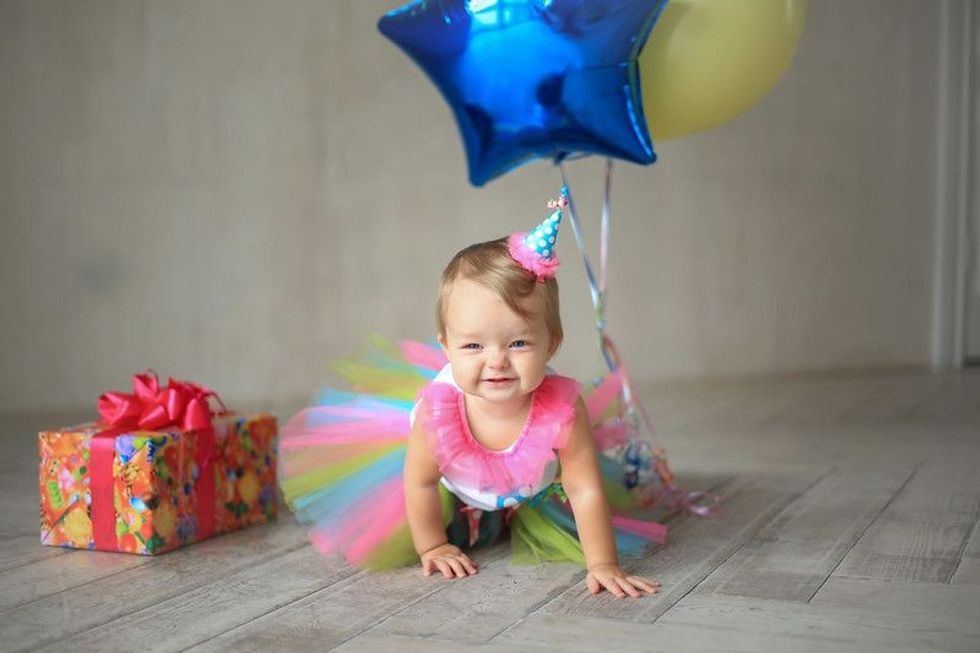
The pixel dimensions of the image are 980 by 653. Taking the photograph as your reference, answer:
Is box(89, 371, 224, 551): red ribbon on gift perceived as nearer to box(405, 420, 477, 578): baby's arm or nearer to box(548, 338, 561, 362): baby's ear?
box(405, 420, 477, 578): baby's arm

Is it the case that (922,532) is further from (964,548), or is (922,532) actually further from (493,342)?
(493,342)

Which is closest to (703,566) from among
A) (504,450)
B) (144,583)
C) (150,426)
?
(504,450)

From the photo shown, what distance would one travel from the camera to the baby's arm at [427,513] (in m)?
1.71

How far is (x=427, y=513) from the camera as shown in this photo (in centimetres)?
175

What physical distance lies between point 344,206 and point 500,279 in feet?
9.00

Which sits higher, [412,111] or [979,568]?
[412,111]

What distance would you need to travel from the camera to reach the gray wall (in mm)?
3818

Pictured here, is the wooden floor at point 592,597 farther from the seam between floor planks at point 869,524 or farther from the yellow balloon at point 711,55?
the yellow balloon at point 711,55

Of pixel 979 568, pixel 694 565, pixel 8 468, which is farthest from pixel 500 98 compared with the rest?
pixel 8 468

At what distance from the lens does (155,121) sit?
3926 millimetres

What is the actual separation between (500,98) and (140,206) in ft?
7.22

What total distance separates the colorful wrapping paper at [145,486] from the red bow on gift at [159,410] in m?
0.02

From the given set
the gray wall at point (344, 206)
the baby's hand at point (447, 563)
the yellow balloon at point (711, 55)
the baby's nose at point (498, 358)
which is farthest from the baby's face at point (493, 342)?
the gray wall at point (344, 206)

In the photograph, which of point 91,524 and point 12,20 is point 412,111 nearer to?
point 12,20
